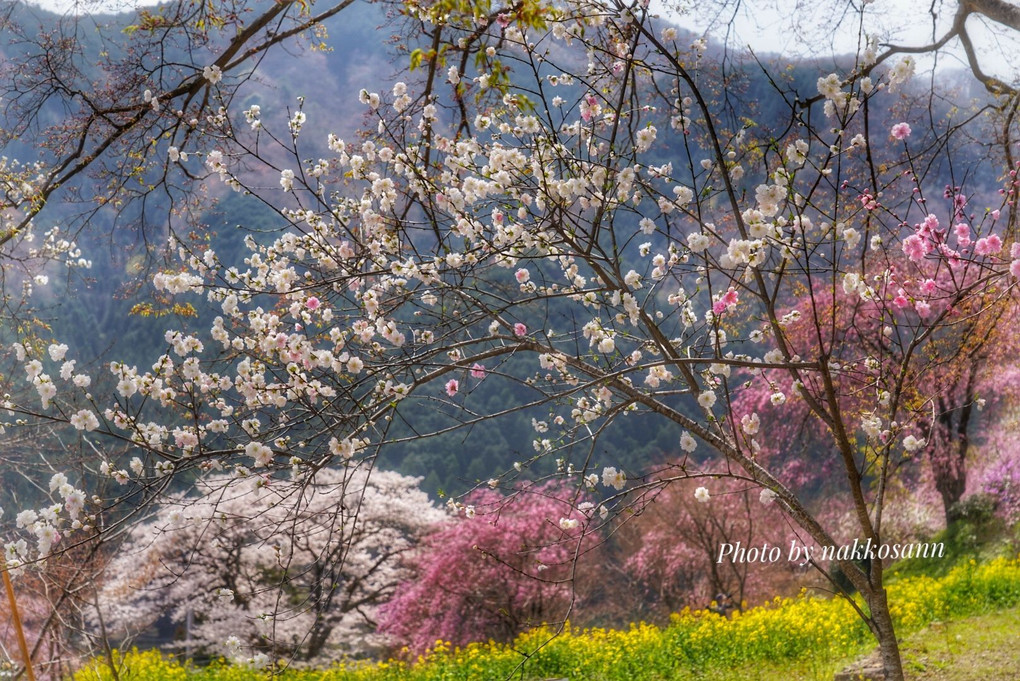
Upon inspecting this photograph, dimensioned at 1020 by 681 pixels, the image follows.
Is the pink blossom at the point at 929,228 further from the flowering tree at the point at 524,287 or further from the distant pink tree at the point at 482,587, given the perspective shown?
the distant pink tree at the point at 482,587

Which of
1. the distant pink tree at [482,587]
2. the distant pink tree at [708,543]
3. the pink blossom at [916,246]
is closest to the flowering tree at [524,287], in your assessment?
the pink blossom at [916,246]

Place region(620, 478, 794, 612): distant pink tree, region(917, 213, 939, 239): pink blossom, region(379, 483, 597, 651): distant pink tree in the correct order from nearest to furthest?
region(917, 213, 939, 239): pink blossom < region(379, 483, 597, 651): distant pink tree < region(620, 478, 794, 612): distant pink tree

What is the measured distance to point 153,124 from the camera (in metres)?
4.04

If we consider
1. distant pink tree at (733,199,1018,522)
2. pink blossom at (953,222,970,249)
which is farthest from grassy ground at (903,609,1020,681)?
pink blossom at (953,222,970,249)

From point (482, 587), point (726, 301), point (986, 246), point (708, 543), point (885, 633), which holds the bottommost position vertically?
point (885, 633)

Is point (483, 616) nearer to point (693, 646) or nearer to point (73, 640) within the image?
point (693, 646)

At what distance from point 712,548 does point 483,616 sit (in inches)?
89.4

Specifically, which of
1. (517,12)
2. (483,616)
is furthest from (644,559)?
(517,12)

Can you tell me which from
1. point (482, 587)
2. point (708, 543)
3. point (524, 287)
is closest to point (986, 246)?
point (524, 287)

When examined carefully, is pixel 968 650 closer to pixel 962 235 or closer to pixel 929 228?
pixel 962 235

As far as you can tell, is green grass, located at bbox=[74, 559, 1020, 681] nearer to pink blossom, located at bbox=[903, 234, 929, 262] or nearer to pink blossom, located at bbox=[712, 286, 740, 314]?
pink blossom, located at bbox=[903, 234, 929, 262]

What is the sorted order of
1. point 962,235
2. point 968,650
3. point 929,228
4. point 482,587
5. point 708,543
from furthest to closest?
point 708,543 < point 482,587 < point 968,650 < point 962,235 < point 929,228

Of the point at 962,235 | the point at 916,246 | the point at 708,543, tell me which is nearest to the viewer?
the point at 916,246

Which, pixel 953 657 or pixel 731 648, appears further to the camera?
pixel 731 648
